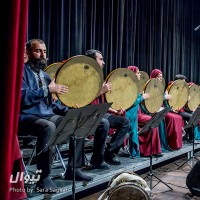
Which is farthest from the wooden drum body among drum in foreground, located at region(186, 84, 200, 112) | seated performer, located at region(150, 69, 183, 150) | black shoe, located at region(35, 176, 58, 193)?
drum in foreground, located at region(186, 84, 200, 112)

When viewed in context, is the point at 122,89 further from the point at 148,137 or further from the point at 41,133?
the point at 41,133

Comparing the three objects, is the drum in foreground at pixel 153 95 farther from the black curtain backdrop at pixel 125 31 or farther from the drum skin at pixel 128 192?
the drum skin at pixel 128 192

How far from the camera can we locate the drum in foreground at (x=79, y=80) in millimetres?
2822

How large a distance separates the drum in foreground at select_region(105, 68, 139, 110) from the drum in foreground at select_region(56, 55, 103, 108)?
61 cm

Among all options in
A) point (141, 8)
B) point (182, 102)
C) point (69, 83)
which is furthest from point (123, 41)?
point (69, 83)

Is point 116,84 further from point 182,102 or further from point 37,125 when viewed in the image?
point 182,102

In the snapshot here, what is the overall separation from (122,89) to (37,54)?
1.27 m

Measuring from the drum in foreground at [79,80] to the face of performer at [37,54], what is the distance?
257 mm

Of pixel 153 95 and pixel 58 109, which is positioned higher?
pixel 153 95

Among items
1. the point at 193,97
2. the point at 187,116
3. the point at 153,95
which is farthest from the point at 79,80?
the point at 193,97

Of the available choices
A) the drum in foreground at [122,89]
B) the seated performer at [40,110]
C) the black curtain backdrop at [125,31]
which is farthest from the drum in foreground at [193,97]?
the seated performer at [40,110]

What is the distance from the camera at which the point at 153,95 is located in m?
4.54

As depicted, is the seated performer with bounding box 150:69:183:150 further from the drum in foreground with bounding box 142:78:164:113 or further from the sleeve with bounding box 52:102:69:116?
the sleeve with bounding box 52:102:69:116

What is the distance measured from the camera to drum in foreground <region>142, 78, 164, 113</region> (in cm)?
443
